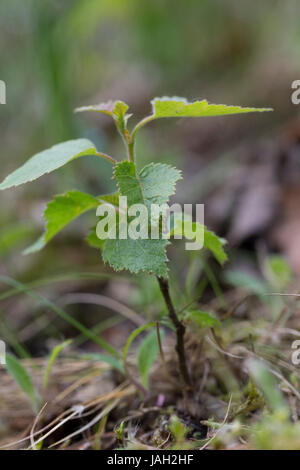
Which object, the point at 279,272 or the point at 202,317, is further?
the point at 279,272

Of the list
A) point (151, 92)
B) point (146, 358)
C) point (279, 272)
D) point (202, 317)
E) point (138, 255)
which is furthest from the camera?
point (151, 92)

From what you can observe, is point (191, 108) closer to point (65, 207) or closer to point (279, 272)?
point (65, 207)

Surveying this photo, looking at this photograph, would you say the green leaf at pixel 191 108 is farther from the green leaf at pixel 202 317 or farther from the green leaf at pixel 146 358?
the green leaf at pixel 146 358

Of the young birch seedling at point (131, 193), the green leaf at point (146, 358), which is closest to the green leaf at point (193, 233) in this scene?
the young birch seedling at point (131, 193)

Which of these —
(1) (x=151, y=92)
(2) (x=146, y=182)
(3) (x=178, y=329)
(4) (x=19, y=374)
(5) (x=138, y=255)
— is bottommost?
(4) (x=19, y=374)

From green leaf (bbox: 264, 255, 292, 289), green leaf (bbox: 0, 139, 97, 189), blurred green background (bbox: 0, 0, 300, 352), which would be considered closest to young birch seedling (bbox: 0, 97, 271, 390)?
green leaf (bbox: 0, 139, 97, 189)

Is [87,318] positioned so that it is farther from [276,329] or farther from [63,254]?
[276,329]

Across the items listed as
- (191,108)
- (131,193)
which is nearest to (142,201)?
(131,193)

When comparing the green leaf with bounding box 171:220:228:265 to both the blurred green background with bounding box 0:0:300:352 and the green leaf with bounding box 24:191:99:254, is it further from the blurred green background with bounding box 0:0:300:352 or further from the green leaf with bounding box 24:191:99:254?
the blurred green background with bounding box 0:0:300:352
